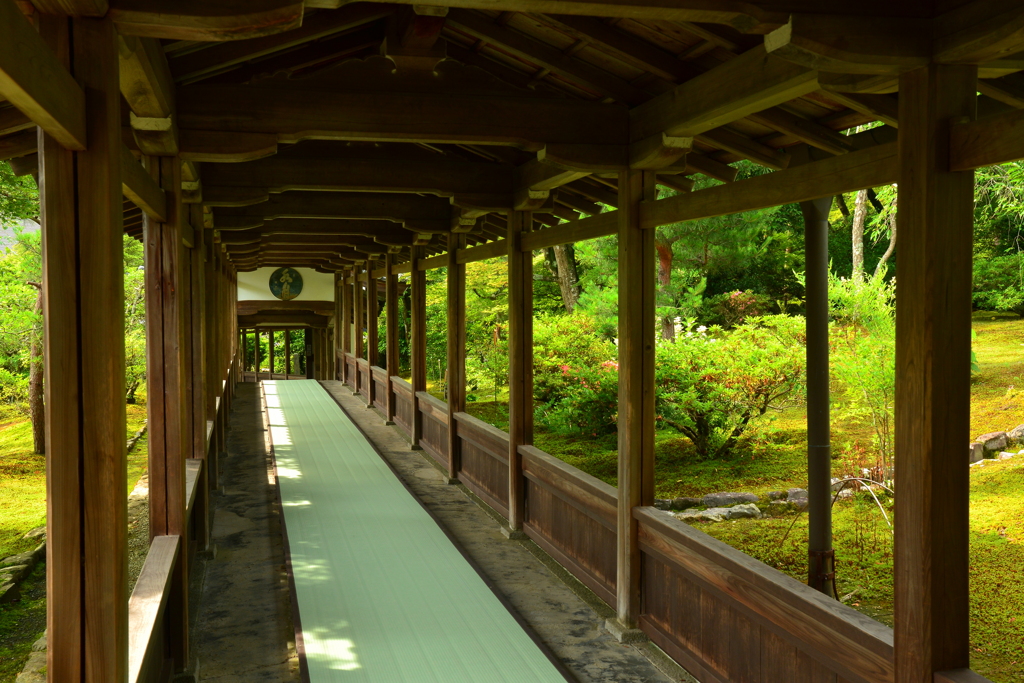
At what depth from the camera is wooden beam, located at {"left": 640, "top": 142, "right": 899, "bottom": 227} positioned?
2.88 meters

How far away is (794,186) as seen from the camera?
11.0 ft

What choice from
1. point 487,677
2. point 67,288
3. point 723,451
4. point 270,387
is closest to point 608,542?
point 487,677

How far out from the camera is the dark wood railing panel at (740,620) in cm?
295

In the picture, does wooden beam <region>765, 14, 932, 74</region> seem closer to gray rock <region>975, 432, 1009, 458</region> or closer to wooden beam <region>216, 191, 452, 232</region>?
wooden beam <region>216, 191, 452, 232</region>

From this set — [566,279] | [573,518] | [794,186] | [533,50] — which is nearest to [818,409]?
[573,518]

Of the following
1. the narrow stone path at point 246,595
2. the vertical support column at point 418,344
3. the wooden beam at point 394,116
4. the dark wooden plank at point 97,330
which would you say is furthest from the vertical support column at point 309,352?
the dark wooden plank at point 97,330

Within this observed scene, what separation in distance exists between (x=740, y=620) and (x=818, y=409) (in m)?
1.84

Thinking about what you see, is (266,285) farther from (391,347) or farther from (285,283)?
(391,347)

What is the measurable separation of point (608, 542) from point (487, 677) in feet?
4.36

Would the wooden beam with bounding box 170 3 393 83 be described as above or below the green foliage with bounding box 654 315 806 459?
above

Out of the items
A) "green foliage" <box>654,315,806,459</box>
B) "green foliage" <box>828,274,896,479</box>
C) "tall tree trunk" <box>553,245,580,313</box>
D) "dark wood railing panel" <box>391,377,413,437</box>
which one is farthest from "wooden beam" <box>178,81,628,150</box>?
"tall tree trunk" <box>553,245,580,313</box>

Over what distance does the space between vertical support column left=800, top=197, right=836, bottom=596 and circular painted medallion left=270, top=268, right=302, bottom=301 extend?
16.5 m

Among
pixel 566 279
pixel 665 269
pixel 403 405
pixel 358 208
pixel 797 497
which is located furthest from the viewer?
pixel 566 279

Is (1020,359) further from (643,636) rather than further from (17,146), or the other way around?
(17,146)
